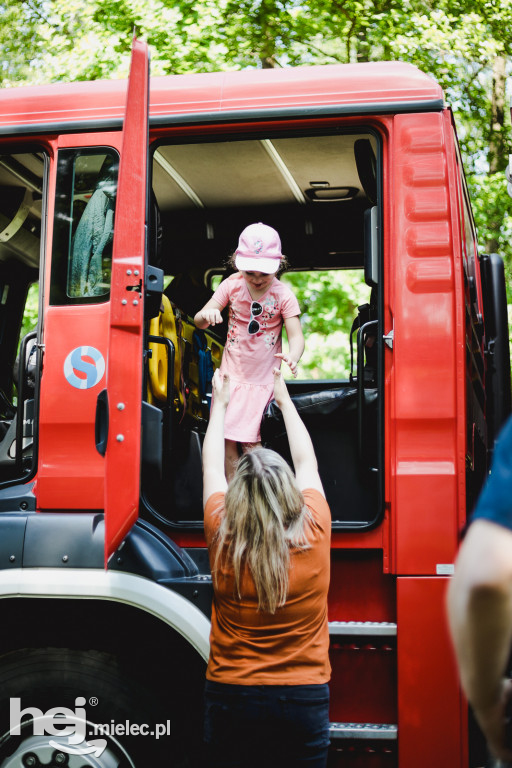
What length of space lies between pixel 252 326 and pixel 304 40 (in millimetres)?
8553

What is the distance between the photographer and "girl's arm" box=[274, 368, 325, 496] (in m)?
2.46

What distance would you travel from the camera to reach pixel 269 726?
7.09 ft

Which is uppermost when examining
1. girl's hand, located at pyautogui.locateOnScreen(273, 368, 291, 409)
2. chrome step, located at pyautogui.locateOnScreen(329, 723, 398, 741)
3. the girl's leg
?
girl's hand, located at pyautogui.locateOnScreen(273, 368, 291, 409)

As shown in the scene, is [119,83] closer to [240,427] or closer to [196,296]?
[240,427]

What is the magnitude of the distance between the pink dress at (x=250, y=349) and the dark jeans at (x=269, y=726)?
43.9 inches

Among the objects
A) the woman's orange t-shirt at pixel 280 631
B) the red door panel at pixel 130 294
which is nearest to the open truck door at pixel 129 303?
the red door panel at pixel 130 294

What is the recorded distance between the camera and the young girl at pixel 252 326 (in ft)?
10.3

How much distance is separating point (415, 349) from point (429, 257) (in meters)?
0.32

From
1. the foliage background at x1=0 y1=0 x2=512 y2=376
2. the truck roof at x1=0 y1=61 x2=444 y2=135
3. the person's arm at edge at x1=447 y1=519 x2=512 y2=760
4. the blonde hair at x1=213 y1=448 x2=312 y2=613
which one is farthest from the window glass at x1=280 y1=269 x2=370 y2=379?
the person's arm at edge at x1=447 y1=519 x2=512 y2=760

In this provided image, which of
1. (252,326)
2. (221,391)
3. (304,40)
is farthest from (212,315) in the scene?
(304,40)

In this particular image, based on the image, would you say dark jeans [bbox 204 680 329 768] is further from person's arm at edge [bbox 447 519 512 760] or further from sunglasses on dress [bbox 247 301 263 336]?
sunglasses on dress [bbox 247 301 263 336]

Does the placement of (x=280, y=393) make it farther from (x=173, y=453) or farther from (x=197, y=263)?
(x=197, y=263)

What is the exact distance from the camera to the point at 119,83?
2.96m

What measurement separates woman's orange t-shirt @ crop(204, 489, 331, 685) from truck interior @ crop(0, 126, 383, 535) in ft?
1.72
